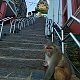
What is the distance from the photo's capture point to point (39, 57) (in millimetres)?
8594

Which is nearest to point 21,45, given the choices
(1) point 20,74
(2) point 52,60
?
(1) point 20,74

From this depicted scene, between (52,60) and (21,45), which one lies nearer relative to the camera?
(52,60)

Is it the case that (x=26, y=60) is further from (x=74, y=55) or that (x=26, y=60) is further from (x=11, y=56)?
(x=74, y=55)

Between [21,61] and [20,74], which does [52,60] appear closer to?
[20,74]

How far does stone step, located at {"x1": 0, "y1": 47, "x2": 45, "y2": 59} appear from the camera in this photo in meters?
8.69

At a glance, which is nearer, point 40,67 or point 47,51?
point 47,51

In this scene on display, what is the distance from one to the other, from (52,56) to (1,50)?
398cm

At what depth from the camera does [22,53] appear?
29.1 feet

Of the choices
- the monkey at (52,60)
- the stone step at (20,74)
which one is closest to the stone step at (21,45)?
the stone step at (20,74)

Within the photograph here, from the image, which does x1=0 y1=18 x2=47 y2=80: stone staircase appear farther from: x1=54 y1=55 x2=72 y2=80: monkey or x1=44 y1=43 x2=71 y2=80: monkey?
x1=54 y1=55 x2=72 y2=80: monkey

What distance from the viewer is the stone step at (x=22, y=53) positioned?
28.5 feet

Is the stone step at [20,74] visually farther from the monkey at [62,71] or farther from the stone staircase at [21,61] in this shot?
the monkey at [62,71]

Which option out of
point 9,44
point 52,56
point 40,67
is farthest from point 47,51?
point 9,44

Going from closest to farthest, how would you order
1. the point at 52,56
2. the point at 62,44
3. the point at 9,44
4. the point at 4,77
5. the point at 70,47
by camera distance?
the point at 52,56 → the point at 4,77 → the point at 62,44 → the point at 70,47 → the point at 9,44
